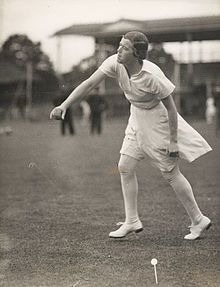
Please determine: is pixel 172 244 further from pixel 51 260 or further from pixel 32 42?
pixel 32 42

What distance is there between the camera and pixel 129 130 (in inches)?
164

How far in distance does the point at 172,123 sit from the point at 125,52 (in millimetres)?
516

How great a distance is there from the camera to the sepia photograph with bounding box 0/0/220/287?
361 cm

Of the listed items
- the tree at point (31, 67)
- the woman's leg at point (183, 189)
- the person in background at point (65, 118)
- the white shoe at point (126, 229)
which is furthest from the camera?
the tree at point (31, 67)

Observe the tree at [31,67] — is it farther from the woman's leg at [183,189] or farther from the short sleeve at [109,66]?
the woman's leg at [183,189]

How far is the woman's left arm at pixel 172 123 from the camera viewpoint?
389 centimetres

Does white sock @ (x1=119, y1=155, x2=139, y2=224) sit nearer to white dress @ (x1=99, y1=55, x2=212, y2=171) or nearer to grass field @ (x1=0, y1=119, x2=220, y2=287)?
white dress @ (x1=99, y1=55, x2=212, y2=171)

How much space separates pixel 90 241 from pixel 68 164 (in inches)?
78.1

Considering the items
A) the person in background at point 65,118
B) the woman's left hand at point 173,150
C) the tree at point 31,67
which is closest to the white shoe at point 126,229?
the woman's left hand at point 173,150

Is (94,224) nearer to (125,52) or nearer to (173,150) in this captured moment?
(173,150)

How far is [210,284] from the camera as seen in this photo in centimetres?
325

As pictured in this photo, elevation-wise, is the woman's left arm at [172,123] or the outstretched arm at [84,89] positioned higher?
the outstretched arm at [84,89]

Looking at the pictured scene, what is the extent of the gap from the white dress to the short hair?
89 millimetres

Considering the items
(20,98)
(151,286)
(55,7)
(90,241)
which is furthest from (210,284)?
(20,98)
